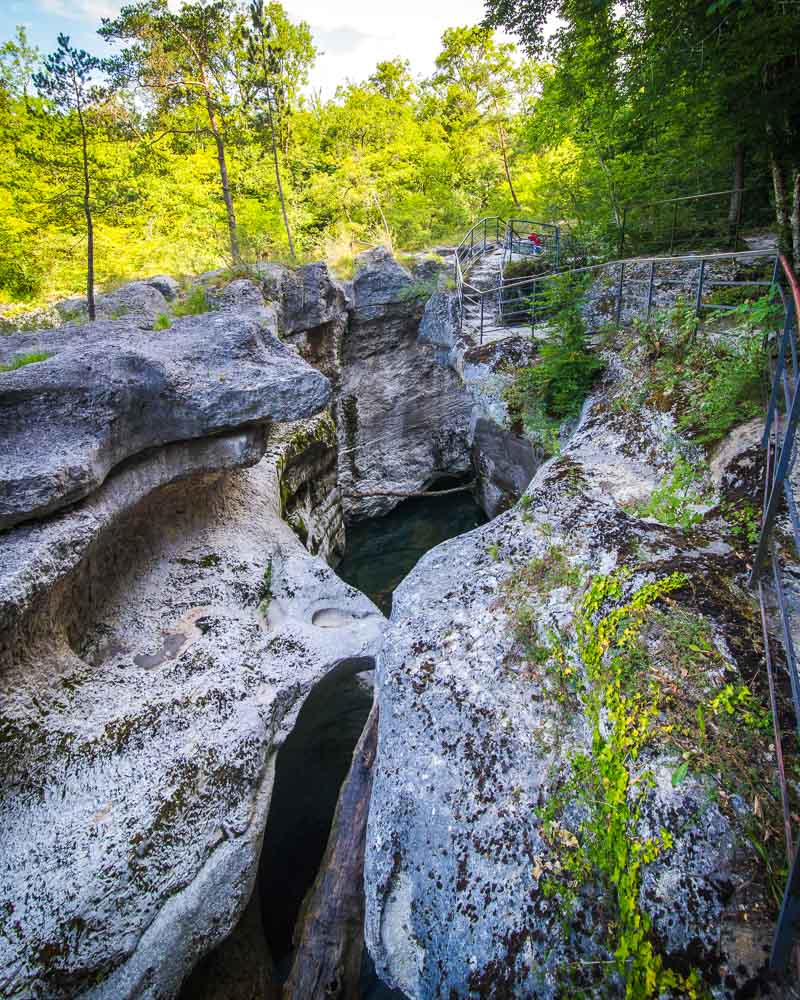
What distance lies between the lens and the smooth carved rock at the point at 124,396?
5.14 m

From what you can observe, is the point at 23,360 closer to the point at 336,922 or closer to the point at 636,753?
the point at 336,922

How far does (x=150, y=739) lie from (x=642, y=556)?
5417 millimetres

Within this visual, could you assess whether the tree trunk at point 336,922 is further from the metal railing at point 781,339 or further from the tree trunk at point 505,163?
the tree trunk at point 505,163

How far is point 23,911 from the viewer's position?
4.03 meters

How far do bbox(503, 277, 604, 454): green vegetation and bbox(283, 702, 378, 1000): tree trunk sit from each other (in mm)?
5780

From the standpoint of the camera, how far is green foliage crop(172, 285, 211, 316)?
1159cm

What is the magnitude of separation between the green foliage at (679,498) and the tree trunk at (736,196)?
285 inches

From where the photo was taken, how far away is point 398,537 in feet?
51.8

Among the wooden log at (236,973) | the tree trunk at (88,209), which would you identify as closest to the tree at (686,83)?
the wooden log at (236,973)

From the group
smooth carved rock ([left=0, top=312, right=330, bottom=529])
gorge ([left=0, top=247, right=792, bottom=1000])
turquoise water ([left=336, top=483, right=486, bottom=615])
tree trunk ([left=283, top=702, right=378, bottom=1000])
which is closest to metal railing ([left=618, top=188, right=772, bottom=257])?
gorge ([left=0, top=247, right=792, bottom=1000])

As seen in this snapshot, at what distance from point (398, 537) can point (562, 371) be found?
9.05 m

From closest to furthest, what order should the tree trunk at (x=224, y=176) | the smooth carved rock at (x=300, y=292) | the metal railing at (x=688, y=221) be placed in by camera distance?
the metal railing at (x=688, y=221)
the smooth carved rock at (x=300, y=292)
the tree trunk at (x=224, y=176)

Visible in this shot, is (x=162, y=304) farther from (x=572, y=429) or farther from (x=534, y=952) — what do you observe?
(x=534, y=952)

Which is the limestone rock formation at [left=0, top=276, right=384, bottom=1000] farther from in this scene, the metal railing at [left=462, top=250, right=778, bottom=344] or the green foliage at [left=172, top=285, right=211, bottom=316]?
the metal railing at [left=462, top=250, right=778, bottom=344]
